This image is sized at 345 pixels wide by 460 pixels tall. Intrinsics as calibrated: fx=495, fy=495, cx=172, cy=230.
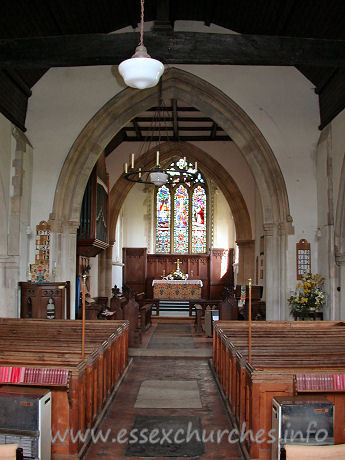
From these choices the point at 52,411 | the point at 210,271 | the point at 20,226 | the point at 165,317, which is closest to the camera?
the point at 52,411

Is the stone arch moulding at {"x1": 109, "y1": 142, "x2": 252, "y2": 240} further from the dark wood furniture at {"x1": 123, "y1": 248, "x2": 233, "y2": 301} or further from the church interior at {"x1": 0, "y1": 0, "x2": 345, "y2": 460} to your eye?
the dark wood furniture at {"x1": 123, "y1": 248, "x2": 233, "y2": 301}

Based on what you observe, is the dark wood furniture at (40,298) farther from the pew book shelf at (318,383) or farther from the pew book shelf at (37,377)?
the pew book shelf at (318,383)

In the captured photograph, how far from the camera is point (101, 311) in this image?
9.05m

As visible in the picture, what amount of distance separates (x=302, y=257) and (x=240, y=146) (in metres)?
2.32

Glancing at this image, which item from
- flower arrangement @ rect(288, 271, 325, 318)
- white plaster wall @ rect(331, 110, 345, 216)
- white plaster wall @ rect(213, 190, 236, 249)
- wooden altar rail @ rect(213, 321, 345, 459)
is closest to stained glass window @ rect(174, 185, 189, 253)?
white plaster wall @ rect(213, 190, 236, 249)

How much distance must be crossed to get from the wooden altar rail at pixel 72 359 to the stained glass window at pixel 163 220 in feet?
36.7

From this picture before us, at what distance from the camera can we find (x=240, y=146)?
916cm

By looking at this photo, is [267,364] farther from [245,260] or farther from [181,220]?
[181,220]

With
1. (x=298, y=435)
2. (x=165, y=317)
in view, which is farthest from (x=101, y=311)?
(x=298, y=435)

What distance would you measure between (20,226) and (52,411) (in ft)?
17.7

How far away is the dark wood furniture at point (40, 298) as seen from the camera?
26.9 ft

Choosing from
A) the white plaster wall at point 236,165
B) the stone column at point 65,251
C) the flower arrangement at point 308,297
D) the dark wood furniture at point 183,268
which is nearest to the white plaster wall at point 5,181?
the stone column at point 65,251

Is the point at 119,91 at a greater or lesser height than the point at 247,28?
lesser

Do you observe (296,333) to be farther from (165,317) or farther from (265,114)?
(165,317)
